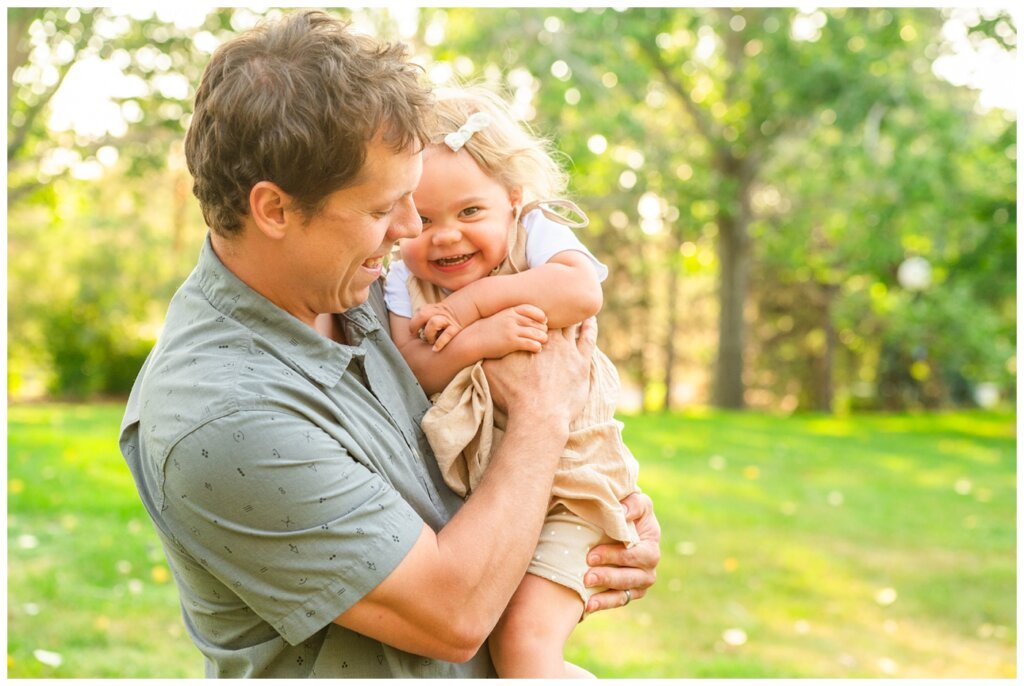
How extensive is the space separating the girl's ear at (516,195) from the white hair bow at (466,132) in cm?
18

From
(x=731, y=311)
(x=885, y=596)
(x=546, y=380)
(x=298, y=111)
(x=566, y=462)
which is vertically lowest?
(x=731, y=311)

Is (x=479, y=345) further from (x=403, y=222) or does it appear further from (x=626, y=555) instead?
(x=626, y=555)

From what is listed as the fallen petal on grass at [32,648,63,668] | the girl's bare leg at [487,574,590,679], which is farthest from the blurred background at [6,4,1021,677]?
the girl's bare leg at [487,574,590,679]

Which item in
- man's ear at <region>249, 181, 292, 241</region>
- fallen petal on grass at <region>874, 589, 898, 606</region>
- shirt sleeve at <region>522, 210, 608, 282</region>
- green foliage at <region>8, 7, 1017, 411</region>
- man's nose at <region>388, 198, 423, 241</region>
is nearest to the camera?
man's ear at <region>249, 181, 292, 241</region>

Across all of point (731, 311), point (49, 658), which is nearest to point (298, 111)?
point (49, 658)

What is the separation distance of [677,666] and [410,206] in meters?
3.86

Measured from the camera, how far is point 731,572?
6691 mm

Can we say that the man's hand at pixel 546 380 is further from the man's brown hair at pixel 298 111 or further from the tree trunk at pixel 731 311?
the tree trunk at pixel 731 311

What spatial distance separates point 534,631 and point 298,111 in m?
1.09

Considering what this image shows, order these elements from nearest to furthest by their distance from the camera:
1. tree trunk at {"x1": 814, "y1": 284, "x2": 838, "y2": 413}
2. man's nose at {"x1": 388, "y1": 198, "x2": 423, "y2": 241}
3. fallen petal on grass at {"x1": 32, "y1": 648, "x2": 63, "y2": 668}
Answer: man's nose at {"x1": 388, "y1": 198, "x2": 423, "y2": 241}, fallen petal on grass at {"x1": 32, "y1": 648, "x2": 63, "y2": 668}, tree trunk at {"x1": 814, "y1": 284, "x2": 838, "y2": 413}

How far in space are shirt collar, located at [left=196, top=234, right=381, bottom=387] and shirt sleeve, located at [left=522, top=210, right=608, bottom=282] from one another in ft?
2.16

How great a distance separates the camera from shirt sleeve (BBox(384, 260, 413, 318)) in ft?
7.84

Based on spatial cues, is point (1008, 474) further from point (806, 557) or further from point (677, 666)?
point (677, 666)

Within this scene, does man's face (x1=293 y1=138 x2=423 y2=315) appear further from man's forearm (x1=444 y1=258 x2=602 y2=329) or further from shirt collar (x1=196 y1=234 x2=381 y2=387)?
man's forearm (x1=444 y1=258 x2=602 y2=329)
